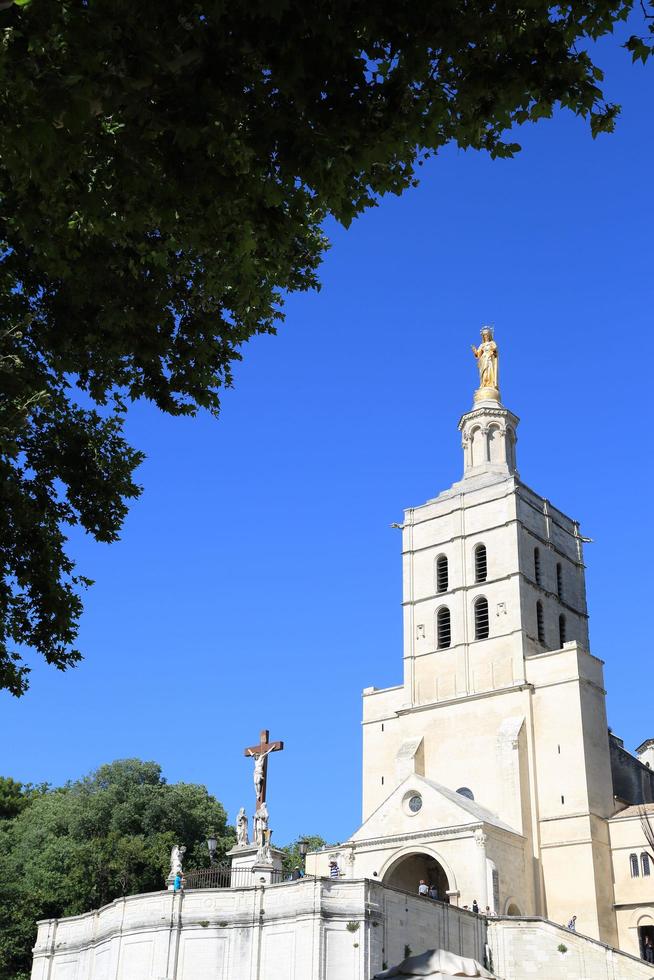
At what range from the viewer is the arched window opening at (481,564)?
48.0m

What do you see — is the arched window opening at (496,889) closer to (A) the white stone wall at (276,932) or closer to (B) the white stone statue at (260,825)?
(A) the white stone wall at (276,932)

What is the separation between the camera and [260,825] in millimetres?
30891

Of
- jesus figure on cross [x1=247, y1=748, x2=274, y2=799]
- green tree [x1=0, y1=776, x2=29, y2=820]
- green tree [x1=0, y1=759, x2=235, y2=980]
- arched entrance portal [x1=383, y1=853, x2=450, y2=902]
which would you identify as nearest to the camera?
jesus figure on cross [x1=247, y1=748, x2=274, y2=799]

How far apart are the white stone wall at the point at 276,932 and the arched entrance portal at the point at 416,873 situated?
8.34 m

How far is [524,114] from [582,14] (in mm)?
998

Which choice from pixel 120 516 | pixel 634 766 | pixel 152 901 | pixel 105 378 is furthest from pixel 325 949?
pixel 634 766

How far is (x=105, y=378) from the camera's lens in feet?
47.7

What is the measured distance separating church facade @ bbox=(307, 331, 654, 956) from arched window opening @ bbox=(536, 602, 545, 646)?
0.21 feet

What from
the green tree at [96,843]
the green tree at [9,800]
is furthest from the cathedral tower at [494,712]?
the green tree at [9,800]

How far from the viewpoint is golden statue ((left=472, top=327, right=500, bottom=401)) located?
54.3 metres

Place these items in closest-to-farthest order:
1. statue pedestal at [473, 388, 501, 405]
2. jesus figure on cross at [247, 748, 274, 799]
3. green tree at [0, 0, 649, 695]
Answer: green tree at [0, 0, 649, 695]
jesus figure on cross at [247, 748, 274, 799]
statue pedestal at [473, 388, 501, 405]

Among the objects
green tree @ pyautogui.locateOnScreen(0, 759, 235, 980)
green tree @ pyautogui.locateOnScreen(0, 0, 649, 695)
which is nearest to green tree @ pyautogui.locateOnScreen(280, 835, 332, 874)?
green tree @ pyautogui.locateOnScreen(0, 759, 235, 980)

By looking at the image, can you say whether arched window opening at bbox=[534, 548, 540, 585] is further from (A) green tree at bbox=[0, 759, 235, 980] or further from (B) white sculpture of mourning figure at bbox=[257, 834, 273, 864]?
(B) white sculpture of mourning figure at bbox=[257, 834, 273, 864]

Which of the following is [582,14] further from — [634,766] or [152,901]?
[634,766]
